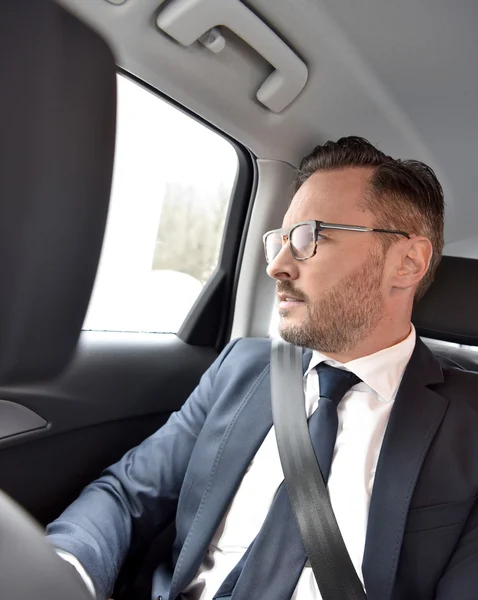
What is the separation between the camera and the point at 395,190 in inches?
57.9

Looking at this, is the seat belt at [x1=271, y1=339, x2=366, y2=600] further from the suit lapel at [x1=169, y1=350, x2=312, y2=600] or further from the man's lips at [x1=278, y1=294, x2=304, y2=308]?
the man's lips at [x1=278, y1=294, x2=304, y2=308]

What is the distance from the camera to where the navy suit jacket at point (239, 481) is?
108 centimetres

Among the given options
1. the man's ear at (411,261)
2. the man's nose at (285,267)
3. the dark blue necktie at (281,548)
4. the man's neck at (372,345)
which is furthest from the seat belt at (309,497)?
the man's ear at (411,261)

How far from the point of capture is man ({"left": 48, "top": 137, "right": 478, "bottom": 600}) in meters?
1.10

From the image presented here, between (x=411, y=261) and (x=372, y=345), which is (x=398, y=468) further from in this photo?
(x=411, y=261)

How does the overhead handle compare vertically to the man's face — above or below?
above

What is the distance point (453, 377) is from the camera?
136cm

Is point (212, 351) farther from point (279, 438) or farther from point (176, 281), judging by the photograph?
point (279, 438)

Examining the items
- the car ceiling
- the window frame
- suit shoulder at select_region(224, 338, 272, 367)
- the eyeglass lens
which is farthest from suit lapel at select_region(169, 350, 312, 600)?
the car ceiling

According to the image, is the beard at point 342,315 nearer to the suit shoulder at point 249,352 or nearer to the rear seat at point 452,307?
the suit shoulder at point 249,352

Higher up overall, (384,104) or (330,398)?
(384,104)

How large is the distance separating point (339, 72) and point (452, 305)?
2.57 ft

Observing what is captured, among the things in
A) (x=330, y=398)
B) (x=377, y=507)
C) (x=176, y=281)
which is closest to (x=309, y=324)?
(x=330, y=398)

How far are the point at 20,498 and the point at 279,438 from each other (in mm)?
675
